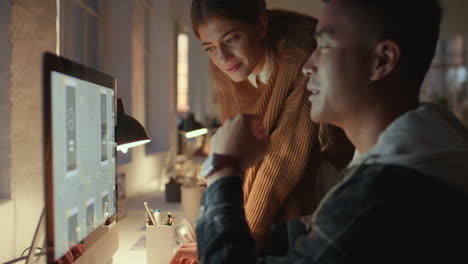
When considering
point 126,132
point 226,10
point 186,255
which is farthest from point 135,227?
point 226,10

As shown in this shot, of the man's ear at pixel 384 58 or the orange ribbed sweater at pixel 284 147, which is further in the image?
the orange ribbed sweater at pixel 284 147

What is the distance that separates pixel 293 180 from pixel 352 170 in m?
0.55

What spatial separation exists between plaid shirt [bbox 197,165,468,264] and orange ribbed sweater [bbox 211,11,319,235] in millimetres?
589

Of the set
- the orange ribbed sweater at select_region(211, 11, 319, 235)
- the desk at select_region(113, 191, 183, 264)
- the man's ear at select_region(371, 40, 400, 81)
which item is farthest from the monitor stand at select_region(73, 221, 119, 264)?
the man's ear at select_region(371, 40, 400, 81)

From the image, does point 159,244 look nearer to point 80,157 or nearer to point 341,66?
point 80,157

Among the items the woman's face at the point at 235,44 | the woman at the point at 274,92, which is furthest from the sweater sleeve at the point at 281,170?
the woman's face at the point at 235,44

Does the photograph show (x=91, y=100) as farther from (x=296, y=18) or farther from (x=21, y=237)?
(x=296, y=18)

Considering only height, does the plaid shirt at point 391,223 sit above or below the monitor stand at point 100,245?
above

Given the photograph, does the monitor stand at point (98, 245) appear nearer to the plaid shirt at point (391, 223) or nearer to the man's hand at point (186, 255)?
the man's hand at point (186, 255)

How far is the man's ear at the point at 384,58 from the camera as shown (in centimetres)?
73

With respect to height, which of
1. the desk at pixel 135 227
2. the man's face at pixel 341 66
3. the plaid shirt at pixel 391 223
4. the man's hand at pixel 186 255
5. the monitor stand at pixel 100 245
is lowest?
the desk at pixel 135 227

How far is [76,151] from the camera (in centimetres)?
81

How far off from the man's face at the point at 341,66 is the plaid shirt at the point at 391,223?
6.4 inches

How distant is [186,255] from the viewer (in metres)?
1.06
